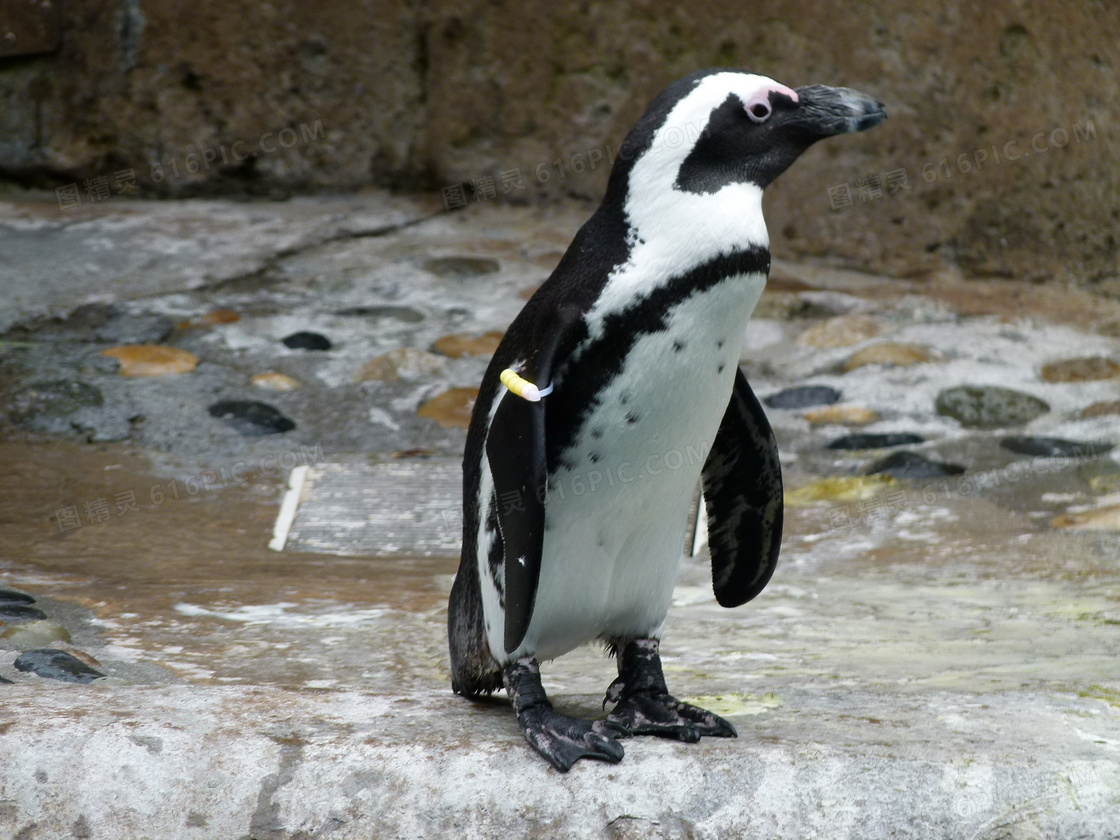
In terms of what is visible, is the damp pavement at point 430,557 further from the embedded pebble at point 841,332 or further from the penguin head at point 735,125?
the penguin head at point 735,125

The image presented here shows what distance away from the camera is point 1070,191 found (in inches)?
189

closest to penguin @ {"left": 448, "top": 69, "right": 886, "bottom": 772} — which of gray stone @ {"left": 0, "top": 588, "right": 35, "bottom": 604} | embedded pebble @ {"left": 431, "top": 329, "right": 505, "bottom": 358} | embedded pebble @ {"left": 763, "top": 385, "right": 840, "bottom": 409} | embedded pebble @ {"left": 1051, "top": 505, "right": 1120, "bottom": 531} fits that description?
gray stone @ {"left": 0, "top": 588, "right": 35, "bottom": 604}

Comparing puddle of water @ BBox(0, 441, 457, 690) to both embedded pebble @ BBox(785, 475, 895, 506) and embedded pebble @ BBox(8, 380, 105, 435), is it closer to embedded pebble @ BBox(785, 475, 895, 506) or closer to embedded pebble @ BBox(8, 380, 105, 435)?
embedded pebble @ BBox(8, 380, 105, 435)

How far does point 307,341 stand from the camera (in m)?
4.20

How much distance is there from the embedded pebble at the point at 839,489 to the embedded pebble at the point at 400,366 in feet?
4.10

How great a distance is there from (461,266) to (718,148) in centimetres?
342

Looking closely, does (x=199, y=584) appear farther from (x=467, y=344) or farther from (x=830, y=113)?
(x=467, y=344)

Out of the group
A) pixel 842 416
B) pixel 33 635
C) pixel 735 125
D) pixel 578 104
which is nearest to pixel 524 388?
pixel 735 125

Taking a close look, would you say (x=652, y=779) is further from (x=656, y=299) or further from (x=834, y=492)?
(x=834, y=492)

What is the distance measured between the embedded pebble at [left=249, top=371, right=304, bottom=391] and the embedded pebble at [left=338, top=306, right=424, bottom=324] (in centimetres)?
53

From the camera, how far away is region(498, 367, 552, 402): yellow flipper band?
4.71ft

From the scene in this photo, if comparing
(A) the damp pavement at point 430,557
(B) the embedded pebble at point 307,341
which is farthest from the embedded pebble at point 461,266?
(B) the embedded pebble at point 307,341

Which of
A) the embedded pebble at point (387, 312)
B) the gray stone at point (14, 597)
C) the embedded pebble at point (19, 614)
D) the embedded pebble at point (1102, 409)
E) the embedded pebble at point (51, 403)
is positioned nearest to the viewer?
the embedded pebble at point (19, 614)

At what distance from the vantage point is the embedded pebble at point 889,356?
13.5 ft
